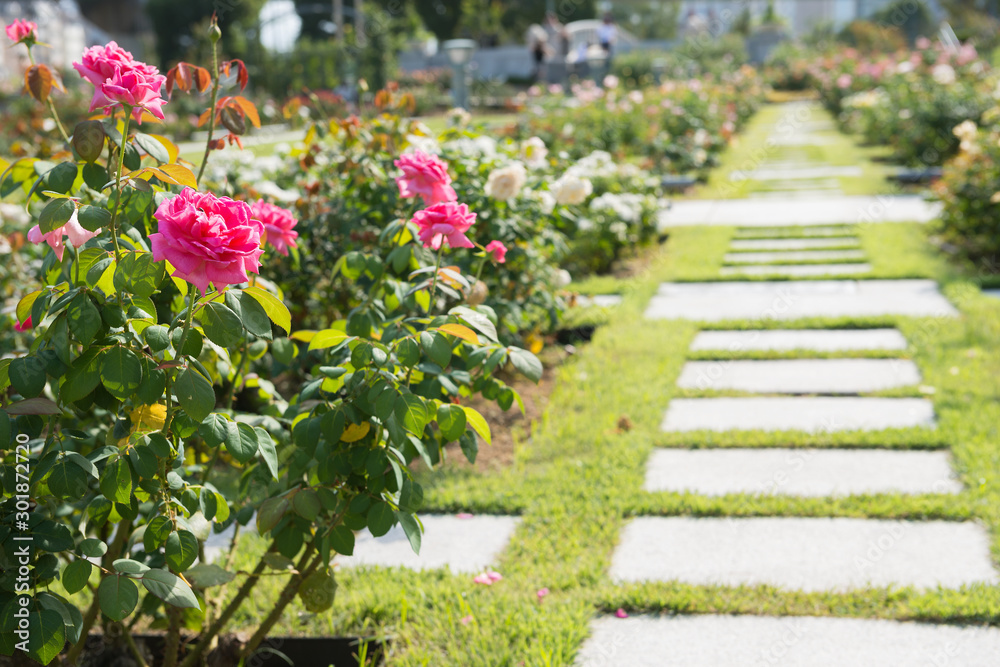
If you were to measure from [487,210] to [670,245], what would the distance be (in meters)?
3.72

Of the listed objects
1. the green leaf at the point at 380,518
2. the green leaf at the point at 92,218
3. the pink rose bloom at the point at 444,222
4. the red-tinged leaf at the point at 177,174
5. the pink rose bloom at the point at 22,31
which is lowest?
the green leaf at the point at 380,518

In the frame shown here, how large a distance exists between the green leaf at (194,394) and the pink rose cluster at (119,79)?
0.44m

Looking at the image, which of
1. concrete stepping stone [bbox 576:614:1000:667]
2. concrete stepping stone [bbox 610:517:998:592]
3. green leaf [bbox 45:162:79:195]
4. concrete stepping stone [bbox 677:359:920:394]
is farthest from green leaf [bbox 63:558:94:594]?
concrete stepping stone [bbox 677:359:920:394]

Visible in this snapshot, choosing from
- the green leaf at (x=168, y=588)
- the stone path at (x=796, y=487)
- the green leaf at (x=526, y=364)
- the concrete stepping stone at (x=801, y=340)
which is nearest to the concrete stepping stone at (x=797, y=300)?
the stone path at (x=796, y=487)

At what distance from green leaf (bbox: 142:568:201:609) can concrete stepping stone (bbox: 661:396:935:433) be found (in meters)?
2.30

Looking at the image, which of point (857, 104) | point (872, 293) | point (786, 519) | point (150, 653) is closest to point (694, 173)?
point (857, 104)

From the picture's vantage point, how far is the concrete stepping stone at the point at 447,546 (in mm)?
2469

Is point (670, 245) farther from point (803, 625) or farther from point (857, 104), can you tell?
point (857, 104)

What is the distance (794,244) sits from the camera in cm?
666

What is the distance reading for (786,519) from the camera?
2604mm

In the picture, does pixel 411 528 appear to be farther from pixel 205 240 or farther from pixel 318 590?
pixel 205 240

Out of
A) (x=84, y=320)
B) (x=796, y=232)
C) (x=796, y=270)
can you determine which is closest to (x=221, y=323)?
(x=84, y=320)

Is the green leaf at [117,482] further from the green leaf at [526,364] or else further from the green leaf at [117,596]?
the green leaf at [526,364]

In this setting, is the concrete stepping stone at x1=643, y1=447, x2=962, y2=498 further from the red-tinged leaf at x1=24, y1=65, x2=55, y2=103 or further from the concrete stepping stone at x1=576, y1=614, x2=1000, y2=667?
the red-tinged leaf at x1=24, y1=65, x2=55, y2=103
